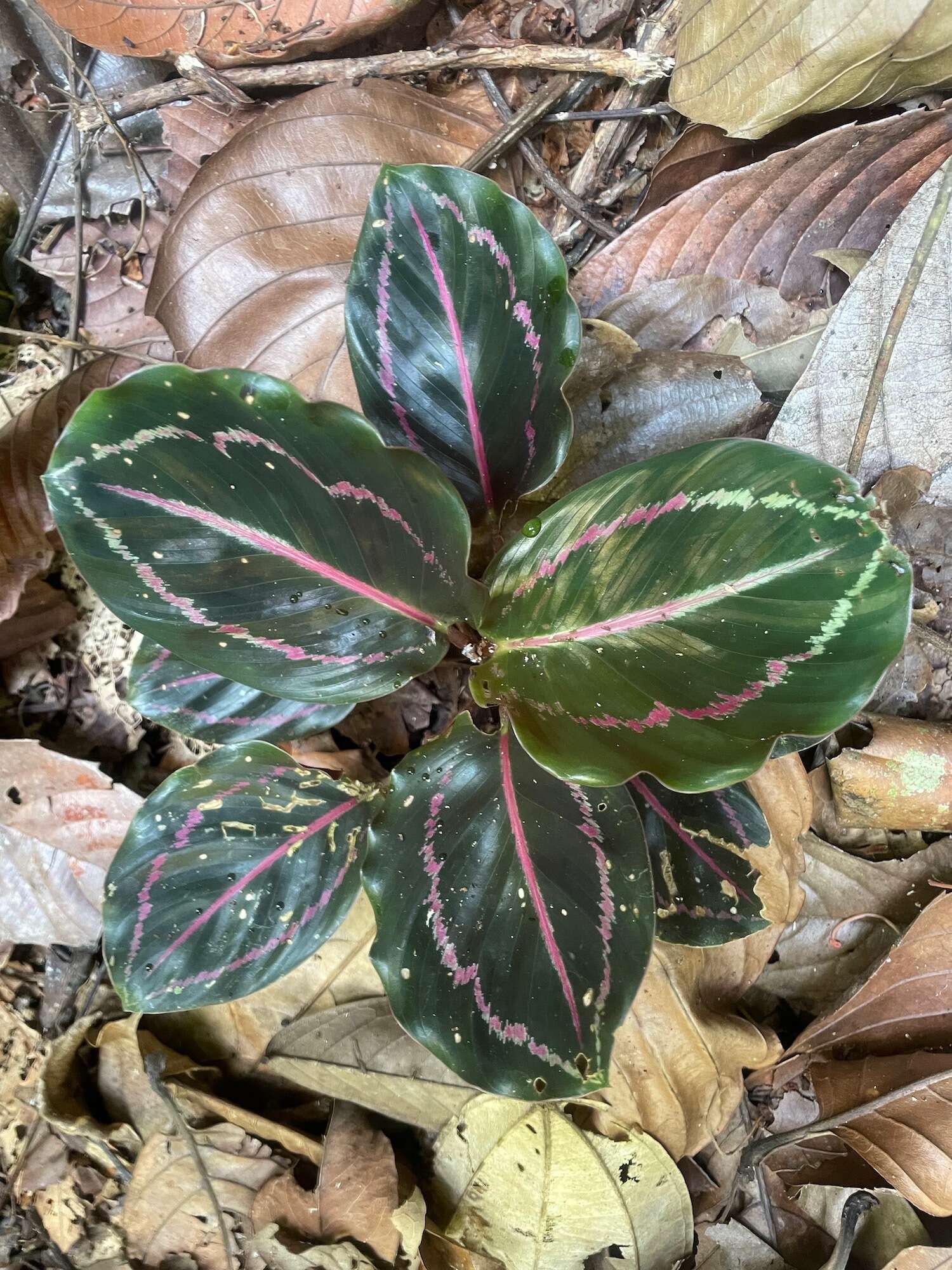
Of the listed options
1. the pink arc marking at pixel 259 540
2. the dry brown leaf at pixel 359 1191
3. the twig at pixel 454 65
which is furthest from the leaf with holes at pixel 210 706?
the twig at pixel 454 65

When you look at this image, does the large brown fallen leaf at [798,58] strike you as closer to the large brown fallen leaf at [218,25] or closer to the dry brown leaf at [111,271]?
the large brown fallen leaf at [218,25]

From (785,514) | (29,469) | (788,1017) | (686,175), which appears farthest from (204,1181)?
(686,175)

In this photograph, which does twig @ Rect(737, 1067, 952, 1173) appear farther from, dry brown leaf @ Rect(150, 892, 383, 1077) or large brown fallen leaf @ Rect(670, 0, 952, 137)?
large brown fallen leaf @ Rect(670, 0, 952, 137)

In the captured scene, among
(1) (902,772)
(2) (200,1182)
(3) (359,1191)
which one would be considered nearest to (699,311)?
(1) (902,772)

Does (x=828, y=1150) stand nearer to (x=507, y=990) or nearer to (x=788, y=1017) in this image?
(x=788, y=1017)

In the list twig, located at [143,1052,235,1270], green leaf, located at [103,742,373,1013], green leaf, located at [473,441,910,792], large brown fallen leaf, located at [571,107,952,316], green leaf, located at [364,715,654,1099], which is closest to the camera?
green leaf, located at [473,441,910,792]

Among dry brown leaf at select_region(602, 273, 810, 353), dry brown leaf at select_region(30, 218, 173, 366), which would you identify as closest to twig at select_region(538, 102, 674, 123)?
dry brown leaf at select_region(602, 273, 810, 353)
